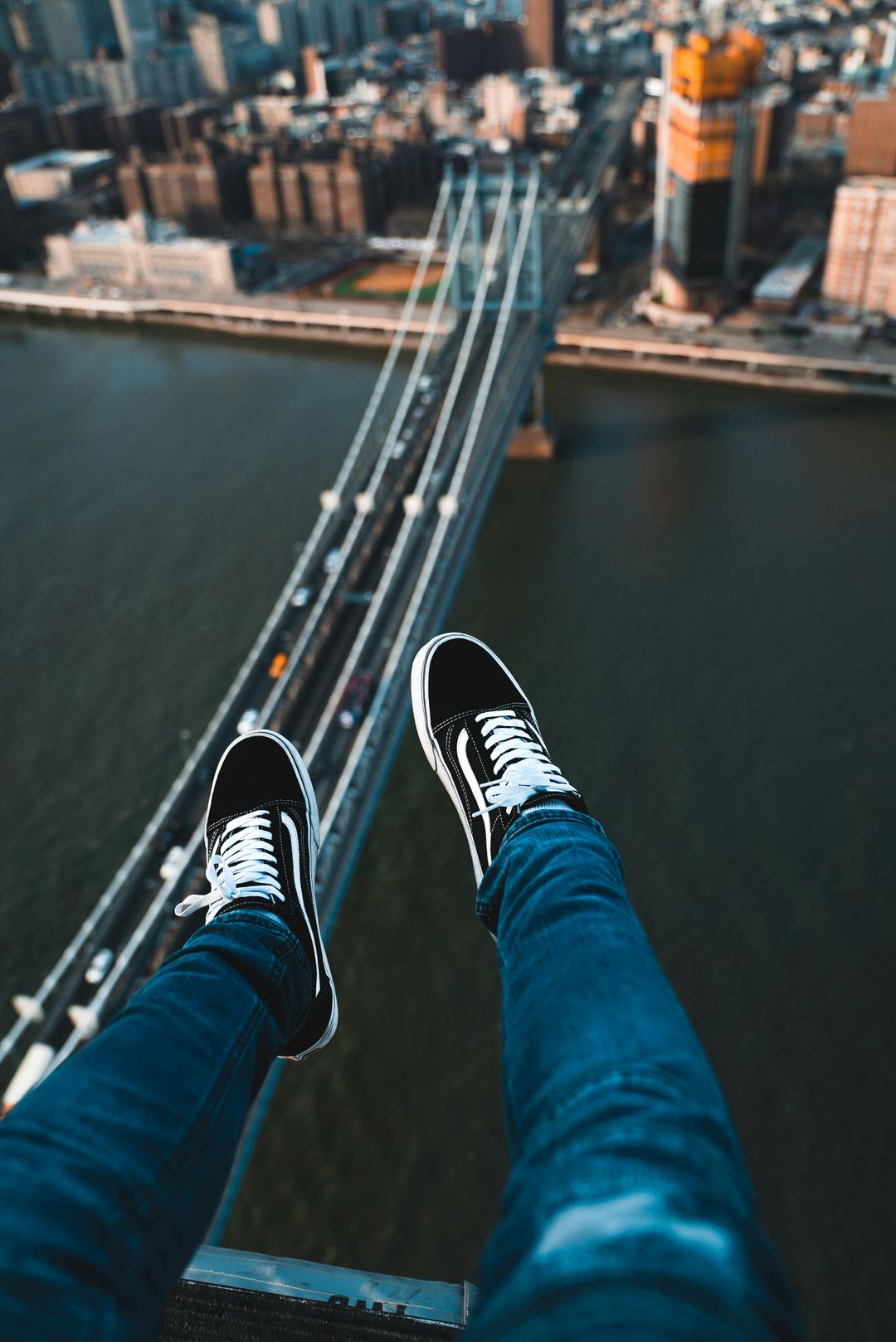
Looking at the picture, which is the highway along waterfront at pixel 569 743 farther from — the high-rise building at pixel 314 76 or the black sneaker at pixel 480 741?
the high-rise building at pixel 314 76

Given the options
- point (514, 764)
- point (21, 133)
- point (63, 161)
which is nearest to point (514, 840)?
point (514, 764)

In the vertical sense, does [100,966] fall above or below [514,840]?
below

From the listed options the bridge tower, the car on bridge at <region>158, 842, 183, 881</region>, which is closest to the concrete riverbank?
the bridge tower

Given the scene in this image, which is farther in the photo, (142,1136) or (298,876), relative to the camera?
(298,876)

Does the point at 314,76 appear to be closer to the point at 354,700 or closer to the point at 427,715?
the point at 354,700

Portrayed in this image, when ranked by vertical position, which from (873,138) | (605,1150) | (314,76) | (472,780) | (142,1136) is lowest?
(873,138)

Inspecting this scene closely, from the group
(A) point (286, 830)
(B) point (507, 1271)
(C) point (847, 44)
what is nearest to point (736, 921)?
(A) point (286, 830)
